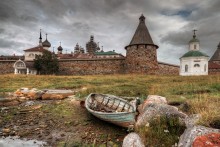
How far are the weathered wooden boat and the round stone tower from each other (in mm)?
24354

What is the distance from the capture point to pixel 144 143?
19.0 feet

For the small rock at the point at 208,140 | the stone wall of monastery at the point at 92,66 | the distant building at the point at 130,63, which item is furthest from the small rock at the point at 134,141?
the stone wall of monastery at the point at 92,66

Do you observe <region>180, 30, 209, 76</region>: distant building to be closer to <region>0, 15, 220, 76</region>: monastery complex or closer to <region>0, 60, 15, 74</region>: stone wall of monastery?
<region>0, 15, 220, 76</region>: monastery complex

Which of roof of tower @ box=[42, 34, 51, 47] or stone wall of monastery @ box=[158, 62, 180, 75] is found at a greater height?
roof of tower @ box=[42, 34, 51, 47]

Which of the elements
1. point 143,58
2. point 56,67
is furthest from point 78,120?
point 56,67

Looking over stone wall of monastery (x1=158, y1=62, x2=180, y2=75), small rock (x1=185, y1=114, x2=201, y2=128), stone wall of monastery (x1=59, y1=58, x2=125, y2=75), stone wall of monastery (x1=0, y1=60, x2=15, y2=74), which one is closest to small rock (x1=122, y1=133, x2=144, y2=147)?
small rock (x1=185, y1=114, x2=201, y2=128)

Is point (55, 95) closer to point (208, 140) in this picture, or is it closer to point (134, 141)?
point (134, 141)

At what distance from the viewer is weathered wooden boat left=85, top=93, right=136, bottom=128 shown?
25.8ft

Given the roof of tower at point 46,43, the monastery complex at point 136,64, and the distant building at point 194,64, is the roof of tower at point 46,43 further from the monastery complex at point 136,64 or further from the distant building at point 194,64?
the distant building at point 194,64

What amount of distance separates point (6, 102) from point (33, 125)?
17.8 feet

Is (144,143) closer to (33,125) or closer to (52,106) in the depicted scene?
(33,125)

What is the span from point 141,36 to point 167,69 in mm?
8389

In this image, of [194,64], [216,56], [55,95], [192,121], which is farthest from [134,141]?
[216,56]

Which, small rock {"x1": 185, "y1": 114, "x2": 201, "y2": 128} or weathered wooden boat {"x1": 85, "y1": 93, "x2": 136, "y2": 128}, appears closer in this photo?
small rock {"x1": 185, "y1": 114, "x2": 201, "y2": 128}
